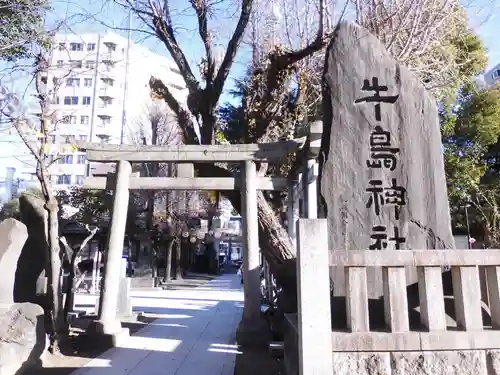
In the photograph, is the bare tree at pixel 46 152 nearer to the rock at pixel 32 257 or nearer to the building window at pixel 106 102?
the rock at pixel 32 257

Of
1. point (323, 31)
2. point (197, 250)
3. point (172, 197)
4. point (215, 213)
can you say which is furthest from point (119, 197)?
point (197, 250)

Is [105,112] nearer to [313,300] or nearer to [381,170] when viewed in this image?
[381,170]

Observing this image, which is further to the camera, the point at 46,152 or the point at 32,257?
the point at 32,257

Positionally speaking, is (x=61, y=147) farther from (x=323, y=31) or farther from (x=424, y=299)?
(x=424, y=299)

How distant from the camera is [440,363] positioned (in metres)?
3.67

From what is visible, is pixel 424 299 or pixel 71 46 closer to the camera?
pixel 424 299

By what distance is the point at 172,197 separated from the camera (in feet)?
83.1

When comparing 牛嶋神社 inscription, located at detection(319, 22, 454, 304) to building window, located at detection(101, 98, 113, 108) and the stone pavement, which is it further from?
building window, located at detection(101, 98, 113, 108)

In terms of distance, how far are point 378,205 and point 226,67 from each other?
527 cm

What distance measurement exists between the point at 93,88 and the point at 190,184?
19187 millimetres

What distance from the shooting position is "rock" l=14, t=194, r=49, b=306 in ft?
29.0

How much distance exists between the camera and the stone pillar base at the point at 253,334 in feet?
25.1

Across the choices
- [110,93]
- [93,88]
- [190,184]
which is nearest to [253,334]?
[190,184]

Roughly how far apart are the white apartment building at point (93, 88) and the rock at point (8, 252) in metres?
2.34
